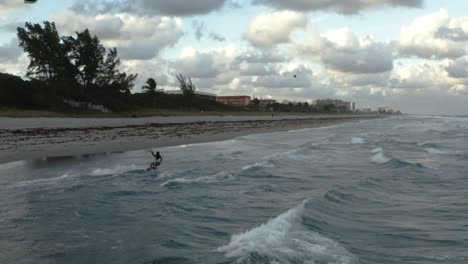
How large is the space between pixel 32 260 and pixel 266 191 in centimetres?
921

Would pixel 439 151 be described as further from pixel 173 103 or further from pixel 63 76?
pixel 173 103

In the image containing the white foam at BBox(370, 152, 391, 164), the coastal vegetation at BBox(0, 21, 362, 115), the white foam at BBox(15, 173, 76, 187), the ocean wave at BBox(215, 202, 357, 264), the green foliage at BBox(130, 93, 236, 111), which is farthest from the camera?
the green foliage at BBox(130, 93, 236, 111)

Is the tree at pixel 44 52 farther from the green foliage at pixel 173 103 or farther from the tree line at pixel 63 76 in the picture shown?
the green foliage at pixel 173 103

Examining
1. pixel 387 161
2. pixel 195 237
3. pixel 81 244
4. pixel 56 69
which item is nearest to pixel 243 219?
pixel 195 237

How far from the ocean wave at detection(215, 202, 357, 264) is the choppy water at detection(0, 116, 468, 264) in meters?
0.02

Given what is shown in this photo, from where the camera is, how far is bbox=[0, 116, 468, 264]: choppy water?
9.16 meters

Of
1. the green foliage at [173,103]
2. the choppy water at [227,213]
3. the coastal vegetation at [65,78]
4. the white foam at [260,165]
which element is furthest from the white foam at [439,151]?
the green foliage at [173,103]

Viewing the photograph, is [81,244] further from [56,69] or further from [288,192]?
[56,69]

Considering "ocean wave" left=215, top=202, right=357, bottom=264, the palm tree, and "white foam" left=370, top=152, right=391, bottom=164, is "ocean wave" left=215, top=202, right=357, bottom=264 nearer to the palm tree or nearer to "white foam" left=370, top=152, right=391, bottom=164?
"white foam" left=370, top=152, right=391, bottom=164

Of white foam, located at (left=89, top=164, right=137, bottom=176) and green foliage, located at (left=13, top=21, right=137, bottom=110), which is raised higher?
green foliage, located at (left=13, top=21, right=137, bottom=110)

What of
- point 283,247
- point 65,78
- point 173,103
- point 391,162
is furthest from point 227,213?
point 173,103

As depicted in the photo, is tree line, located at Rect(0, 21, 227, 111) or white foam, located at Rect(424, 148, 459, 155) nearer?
white foam, located at Rect(424, 148, 459, 155)

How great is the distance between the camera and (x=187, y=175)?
1938 centimetres

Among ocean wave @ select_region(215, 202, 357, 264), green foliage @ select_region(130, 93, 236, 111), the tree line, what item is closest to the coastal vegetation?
the tree line
